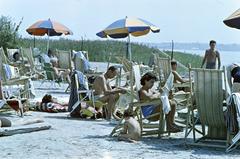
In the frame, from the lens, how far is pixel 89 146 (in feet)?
21.5

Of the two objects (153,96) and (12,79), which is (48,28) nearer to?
(12,79)

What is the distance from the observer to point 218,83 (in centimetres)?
646

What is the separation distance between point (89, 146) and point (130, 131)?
2.03ft

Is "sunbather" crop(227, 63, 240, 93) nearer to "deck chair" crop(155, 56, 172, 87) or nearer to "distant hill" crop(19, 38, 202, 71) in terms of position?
"deck chair" crop(155, 56, 172, 87)

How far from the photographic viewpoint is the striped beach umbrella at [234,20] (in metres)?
7.22

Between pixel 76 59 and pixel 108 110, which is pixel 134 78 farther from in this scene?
pixel 76 59

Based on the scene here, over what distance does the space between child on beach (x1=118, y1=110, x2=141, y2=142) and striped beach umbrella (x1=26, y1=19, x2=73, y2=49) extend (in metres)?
10.4

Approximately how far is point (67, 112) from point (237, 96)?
Result: 13.5 ft

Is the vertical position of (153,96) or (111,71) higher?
(111,71)

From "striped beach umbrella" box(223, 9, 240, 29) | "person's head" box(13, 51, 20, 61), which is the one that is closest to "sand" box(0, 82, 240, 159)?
"striped beach umbrella" box(223, 9, 240, 29)

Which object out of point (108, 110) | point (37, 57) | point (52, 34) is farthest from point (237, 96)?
point (52, 34)

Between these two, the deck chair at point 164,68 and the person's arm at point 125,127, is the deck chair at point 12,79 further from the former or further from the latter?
the person's arm at point 125,127

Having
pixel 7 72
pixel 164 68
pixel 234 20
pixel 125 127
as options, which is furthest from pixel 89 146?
pixel 164 68

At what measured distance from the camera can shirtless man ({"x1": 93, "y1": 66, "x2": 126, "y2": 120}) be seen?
29.1 ft
